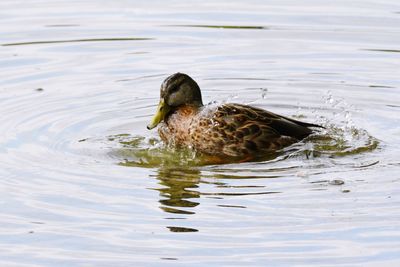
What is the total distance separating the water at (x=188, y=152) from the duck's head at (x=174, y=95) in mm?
343

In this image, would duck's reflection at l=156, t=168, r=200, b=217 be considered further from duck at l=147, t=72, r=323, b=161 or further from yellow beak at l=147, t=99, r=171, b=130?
yellow beak at l=147, t=99, r=171, b=130

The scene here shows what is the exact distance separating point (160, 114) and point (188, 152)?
56 centimetres

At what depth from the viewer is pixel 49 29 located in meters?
17.3

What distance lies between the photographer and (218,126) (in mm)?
12562

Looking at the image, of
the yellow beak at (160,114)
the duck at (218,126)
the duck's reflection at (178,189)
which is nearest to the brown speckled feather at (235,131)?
the duck at (218,126)

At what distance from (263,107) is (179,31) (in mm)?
3225

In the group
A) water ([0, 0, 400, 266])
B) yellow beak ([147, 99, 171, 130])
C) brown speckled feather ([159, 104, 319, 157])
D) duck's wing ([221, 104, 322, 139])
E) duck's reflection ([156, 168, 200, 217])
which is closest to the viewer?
water ([0, 0, 400, 266])

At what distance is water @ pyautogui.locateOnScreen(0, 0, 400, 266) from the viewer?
9875mm

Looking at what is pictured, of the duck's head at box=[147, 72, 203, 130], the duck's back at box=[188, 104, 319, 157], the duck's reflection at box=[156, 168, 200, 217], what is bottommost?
the duck's reflection at box=[156, 168, 200, 217]

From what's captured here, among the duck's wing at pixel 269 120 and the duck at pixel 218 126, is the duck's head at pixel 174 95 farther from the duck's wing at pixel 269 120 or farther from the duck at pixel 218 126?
the duck's wing at pixel 269 120

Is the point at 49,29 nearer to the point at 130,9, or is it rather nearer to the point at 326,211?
the point at 130,9

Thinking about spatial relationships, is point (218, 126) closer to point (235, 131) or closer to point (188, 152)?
point (235, 131)

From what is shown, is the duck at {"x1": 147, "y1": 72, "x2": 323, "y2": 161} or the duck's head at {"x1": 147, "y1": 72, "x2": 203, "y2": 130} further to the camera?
the duck's head at {"x1": 147, "y1": 72, "x2": 203, "y2": 130}

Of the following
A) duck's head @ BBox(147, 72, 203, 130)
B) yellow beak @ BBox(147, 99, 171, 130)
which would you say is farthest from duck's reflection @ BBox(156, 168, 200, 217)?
duck's head @ BBox(147, 72, 203, 130)
